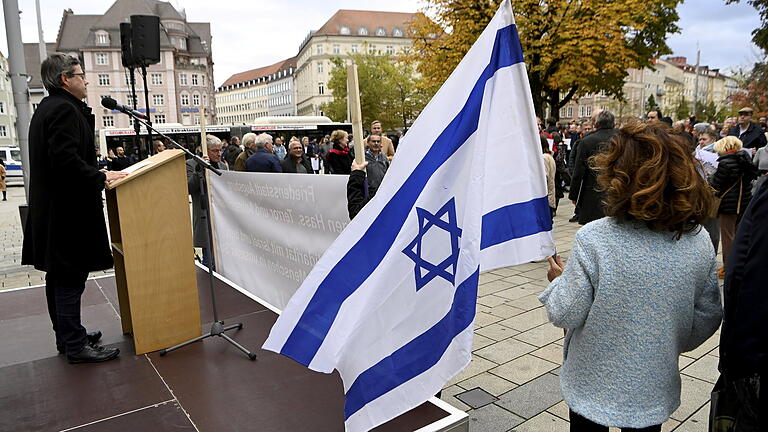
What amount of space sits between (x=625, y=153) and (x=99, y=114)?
8385 cm

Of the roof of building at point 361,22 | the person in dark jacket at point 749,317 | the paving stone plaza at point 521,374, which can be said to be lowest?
the paving stone plaza at point 521,374

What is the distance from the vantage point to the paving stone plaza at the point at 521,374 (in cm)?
335

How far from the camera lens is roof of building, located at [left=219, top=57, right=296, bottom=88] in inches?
5389

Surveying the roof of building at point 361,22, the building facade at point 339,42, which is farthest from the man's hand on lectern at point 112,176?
the roof of building at point 361,22

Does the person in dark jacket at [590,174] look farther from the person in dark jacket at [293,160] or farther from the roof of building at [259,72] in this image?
the roof of building at [259,72]

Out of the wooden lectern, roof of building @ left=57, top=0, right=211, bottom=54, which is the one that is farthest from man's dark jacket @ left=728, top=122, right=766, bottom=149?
roof of building @ left=57, top=0, right=211, bottom=54

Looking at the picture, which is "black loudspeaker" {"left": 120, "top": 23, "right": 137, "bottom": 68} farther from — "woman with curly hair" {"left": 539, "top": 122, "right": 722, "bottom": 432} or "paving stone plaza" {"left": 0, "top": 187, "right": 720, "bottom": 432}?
"woman with curly hair" {"left": 539, "top": 122, "right": 722, "bottom": 432}

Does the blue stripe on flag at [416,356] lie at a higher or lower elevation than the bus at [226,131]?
lower

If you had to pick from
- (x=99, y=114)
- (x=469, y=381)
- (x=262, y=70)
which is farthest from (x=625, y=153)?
(x=262, y=70)

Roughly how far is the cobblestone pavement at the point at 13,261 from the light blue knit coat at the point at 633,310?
726 centimetres

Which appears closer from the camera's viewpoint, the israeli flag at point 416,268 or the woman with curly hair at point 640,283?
the woman with curly hair at point 640,283

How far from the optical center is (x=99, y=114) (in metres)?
74.4

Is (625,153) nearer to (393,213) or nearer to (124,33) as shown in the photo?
(393,213)

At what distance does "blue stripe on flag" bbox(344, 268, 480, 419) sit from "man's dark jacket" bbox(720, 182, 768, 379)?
838mm
